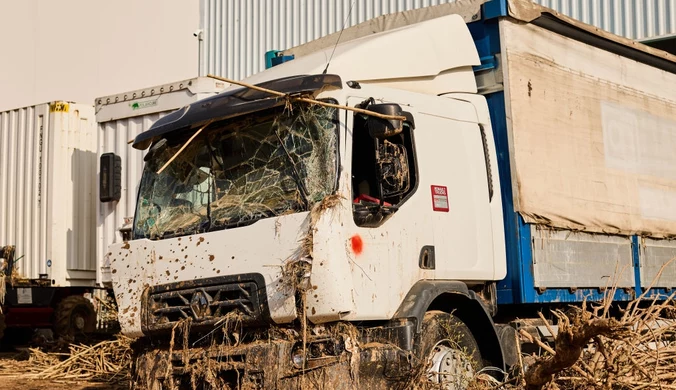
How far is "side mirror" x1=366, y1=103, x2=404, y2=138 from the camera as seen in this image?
603 cm

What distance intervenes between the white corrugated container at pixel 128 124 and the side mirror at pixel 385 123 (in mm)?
5665

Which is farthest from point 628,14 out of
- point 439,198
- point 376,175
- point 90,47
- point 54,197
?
point 90,47

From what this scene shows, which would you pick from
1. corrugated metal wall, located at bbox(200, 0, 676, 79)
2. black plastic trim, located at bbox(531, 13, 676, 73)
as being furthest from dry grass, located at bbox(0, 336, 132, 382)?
corrugated metal wall, located at bbox(200, 0, 676, 79)

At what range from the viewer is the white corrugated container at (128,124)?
11.6 m

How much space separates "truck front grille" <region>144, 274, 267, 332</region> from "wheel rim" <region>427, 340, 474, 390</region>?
131 cm

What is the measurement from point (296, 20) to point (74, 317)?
815cm

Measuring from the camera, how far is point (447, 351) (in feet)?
21.5

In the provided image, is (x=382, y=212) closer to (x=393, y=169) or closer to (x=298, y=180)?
(x=393, y=169)

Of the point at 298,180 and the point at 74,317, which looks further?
the point at 74,317

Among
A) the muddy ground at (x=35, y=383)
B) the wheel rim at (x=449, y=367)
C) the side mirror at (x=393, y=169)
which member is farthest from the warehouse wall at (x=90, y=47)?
the wheel rim at (x=449, y=367)

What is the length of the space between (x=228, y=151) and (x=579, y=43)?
149 inches

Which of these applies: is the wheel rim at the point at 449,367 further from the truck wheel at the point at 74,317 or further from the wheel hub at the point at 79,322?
the wheel hub at the point at 79,322

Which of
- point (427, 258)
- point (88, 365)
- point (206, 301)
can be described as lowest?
point (88, 365)

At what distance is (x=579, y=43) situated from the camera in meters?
8.59
